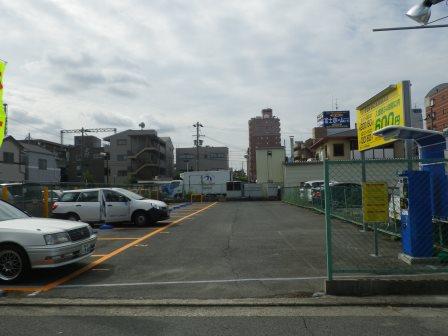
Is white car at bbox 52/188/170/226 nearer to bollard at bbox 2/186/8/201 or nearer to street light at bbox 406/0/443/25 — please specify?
bollard at bbox 2/186/8/201

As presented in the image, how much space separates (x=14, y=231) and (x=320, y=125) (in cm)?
8344

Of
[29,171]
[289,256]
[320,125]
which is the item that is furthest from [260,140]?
[289,256]

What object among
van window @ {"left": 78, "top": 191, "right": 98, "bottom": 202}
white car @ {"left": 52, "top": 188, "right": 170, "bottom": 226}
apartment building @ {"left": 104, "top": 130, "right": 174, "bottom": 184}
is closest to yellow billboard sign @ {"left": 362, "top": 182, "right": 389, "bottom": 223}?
white car @ {"left": 52, "top": 188, "right": 170, "bottom": 226}

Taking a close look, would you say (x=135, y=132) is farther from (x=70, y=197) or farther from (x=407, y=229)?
(x=407, y=229)

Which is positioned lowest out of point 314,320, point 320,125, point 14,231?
Result: point 314,320

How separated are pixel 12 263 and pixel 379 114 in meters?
10.3

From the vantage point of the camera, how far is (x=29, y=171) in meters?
62.6

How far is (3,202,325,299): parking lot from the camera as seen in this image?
24.0ft

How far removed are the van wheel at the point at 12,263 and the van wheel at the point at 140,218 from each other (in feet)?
32.7

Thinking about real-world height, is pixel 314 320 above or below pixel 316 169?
below

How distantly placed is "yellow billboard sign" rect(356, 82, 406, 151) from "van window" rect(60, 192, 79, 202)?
11.2 m

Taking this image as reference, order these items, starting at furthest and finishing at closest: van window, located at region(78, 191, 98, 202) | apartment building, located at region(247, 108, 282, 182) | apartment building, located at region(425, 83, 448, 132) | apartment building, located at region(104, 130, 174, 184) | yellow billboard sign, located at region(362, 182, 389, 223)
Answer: apartment building, located at region(247, 108, 282, 182), apartment building, located at region(104, 130, 174, 184), apartment building, located at region(425, 83, 448, 132), van window, located at region(78, 191, 98, 202), yellow billboard sign, located at region(362, 182, 389, 223)

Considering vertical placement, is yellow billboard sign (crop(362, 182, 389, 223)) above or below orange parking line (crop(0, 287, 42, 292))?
above

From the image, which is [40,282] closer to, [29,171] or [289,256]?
[289,256]
